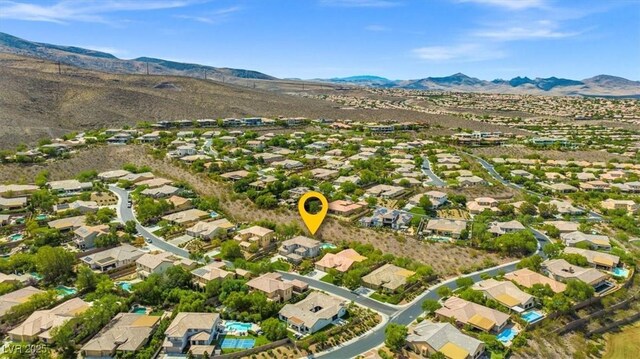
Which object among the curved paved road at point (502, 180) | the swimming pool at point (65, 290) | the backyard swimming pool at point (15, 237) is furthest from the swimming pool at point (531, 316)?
the backyard swimming pool at point (15, 237)

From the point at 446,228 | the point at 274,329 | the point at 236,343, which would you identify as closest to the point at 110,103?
the point at 446,228

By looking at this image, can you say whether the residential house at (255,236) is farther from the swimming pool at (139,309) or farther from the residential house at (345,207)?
the swimming pool at (139,309)

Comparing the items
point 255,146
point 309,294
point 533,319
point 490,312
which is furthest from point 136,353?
point 255,146

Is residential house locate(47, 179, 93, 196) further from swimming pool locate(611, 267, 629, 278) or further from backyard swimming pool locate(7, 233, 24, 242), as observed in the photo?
swimming pool locate(611, 267, 629, 278)

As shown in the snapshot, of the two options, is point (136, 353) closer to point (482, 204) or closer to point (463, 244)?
point (463, 244)

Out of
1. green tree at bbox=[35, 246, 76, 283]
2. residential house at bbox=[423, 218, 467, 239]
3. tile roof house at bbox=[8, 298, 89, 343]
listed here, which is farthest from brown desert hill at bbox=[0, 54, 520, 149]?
residential house at bbox=[423, 218, 467, 239]

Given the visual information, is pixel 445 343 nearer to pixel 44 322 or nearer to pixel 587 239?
pixel 587 239
